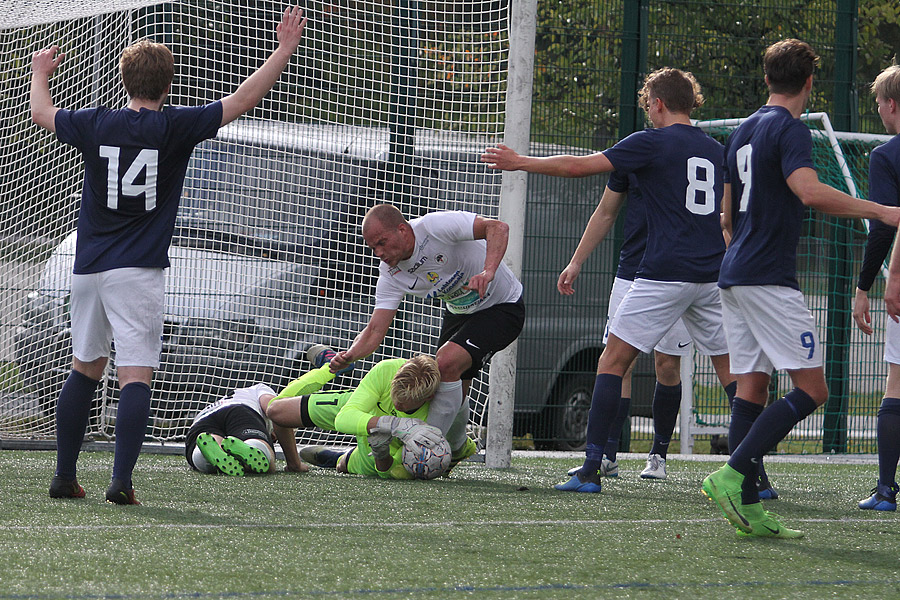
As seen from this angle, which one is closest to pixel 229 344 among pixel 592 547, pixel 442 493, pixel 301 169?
pixel 301 169

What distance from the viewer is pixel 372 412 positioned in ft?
18.7

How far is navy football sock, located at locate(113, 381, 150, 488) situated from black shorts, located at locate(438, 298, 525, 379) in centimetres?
192

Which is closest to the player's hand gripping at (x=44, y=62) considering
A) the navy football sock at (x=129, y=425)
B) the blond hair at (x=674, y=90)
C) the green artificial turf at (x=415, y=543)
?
the navy football sock at (x=129, y=425)

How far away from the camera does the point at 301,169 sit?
7379mm

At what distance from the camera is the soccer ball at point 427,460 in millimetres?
5605

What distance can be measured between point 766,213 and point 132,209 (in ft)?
7.79

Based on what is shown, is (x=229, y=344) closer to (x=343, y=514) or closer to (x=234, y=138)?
(x=234, y=138)

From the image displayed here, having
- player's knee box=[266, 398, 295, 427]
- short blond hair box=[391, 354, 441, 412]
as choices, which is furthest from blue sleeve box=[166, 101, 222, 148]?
player's knee box=[266, 398, 295, 427]

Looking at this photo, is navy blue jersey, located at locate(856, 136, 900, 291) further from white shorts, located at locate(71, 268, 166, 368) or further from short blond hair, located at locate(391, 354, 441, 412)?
white shorts, located at locate(71, 268, 166, 368)

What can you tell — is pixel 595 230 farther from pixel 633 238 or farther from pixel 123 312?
pixel 123 312

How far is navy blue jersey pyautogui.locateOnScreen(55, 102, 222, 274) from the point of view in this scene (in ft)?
14.5

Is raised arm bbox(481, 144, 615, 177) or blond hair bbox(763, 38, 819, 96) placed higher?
blond hair bbox(763, 38, 819, 96)

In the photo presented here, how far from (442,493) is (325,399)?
917 millimetres

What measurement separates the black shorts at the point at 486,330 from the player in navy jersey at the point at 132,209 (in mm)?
1864
